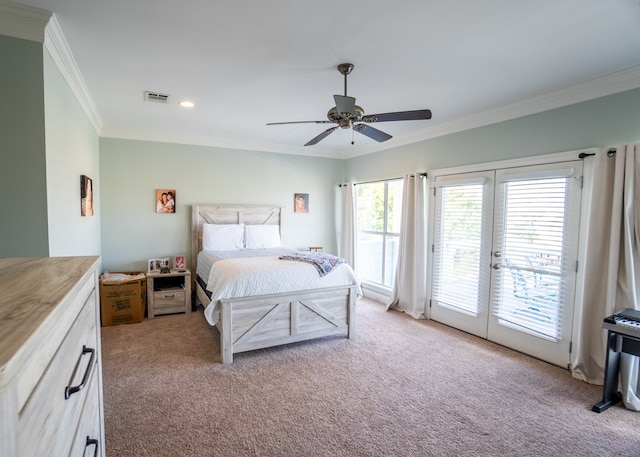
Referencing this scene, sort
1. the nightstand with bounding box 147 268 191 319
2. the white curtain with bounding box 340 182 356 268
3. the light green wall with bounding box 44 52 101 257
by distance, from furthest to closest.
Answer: the white curtain with bounding box 340 182 356 268, the nightstand with bounding box 147 268 191 319, the light green wall with bounding box 44 52 101 257

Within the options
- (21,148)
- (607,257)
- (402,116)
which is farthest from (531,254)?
(21,148)

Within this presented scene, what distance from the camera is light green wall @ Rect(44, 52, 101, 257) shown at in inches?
86.7

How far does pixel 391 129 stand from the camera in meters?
4.39

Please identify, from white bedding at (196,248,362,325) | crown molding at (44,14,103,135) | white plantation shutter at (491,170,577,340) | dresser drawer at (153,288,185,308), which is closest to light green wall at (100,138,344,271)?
dresser drawer at (153,288,185,308)

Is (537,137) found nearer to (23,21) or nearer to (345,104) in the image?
(345,104)

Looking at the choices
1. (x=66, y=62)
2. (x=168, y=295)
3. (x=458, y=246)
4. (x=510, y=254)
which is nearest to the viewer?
(x=66, y=62)

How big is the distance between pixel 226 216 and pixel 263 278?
225 centimetres

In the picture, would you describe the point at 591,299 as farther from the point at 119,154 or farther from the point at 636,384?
the point at 119,154

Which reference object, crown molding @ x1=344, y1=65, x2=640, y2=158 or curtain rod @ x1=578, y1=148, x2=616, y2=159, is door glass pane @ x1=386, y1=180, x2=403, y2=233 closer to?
crown molding @ x1=344, y1=65, x2=640, y2=158

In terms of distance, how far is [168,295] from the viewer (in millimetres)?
4367

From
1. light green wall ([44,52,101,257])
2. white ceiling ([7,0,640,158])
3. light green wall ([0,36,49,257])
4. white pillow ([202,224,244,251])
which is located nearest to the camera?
white ceiling ([7,0,640,158])

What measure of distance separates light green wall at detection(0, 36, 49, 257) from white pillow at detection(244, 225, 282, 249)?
9.66 ft

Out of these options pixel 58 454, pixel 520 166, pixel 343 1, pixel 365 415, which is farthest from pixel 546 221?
pixel 58 454

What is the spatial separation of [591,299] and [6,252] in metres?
4.40
